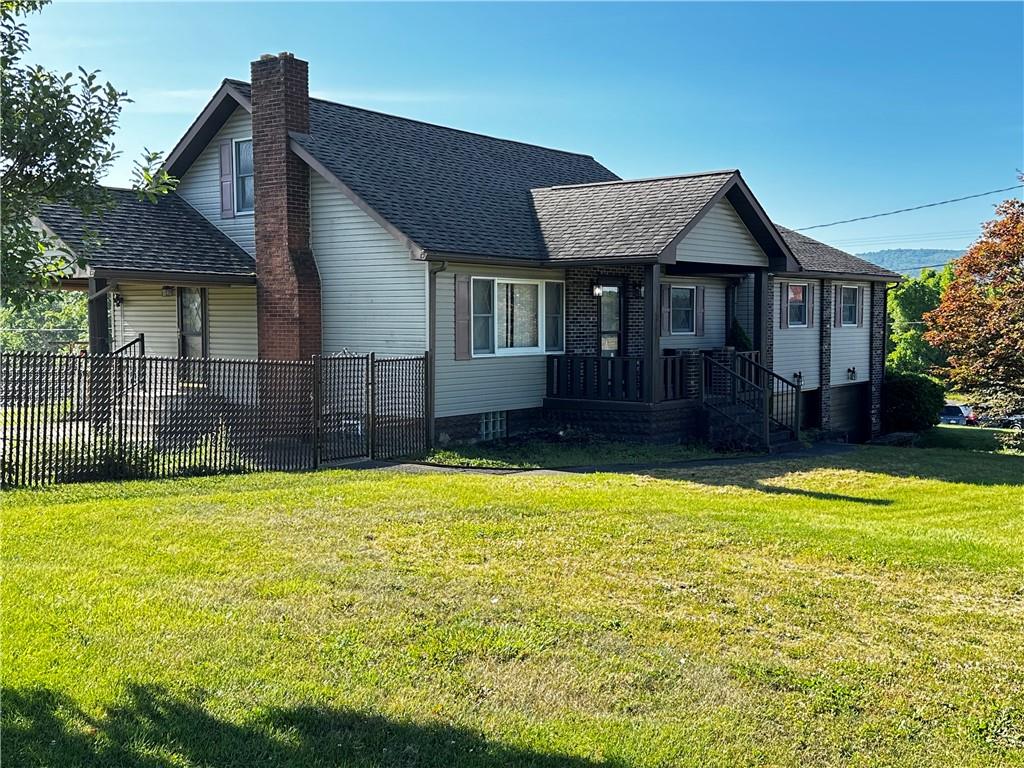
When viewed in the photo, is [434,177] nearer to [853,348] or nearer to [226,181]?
[226,181]

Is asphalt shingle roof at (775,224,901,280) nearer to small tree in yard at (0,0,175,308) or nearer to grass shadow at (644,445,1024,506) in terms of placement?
grass shadow at (644,445,1024,506)

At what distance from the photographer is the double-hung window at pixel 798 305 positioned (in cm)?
2552

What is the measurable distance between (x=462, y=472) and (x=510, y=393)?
14.4ft

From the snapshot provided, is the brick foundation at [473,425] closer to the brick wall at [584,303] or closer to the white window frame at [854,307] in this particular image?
the brick wall at [584,303]

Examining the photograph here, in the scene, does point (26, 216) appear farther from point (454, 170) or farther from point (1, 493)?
point (454, 170)

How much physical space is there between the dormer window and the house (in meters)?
0.04

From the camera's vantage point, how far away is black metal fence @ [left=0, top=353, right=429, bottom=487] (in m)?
12.0

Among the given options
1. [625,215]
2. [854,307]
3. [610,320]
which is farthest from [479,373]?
[854,307]

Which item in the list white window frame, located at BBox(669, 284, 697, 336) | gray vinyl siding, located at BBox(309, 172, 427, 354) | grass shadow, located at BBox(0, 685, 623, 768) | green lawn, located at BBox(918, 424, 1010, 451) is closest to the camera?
grass shadow, located at BBox(0, 685, 623, 768)

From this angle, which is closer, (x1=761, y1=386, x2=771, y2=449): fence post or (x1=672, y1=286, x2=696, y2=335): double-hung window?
(x1=761, y1=386, x2=771, y2=449): fence post

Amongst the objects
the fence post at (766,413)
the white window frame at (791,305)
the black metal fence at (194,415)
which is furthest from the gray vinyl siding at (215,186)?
the white window frame at (791,305)

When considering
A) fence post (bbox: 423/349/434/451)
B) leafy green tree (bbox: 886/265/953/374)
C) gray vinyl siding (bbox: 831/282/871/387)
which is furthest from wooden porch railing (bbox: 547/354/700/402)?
leafy green tree (bbox: 886/265/953/374)

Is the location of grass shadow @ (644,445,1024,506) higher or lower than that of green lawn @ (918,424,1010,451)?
higher

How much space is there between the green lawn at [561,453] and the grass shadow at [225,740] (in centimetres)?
1015
